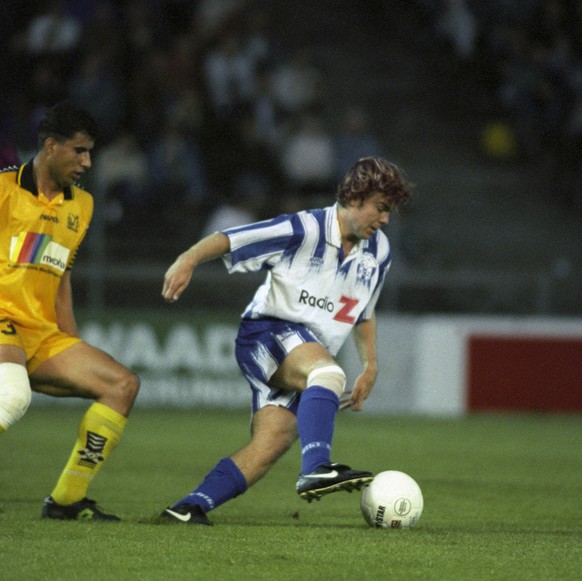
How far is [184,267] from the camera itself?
5609 millimetres

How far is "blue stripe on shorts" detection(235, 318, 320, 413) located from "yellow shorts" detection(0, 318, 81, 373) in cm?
83

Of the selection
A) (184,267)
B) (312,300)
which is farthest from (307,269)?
(184,267)

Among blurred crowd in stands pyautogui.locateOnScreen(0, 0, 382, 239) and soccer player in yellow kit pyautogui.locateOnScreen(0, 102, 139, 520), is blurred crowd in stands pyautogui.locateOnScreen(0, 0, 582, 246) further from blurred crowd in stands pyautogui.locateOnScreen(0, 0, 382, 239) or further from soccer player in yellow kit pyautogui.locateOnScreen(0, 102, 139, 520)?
soccer player in yellow kit pyautogui.locateOnScreen(0, 102, 139, 520)

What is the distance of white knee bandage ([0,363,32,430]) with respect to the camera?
19.0 feet

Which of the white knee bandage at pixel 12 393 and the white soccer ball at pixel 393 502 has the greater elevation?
the white knee bandage at pixel 12 393

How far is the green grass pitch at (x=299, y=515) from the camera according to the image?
4750 mm

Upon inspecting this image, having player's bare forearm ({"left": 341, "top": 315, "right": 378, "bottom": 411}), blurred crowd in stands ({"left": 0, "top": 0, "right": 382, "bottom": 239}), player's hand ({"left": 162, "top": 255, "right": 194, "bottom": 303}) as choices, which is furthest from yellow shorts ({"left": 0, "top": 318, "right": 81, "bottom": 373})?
blurred crowd in stands ({"left": 0, "top": 0, "right": 382, "bottom": 239})

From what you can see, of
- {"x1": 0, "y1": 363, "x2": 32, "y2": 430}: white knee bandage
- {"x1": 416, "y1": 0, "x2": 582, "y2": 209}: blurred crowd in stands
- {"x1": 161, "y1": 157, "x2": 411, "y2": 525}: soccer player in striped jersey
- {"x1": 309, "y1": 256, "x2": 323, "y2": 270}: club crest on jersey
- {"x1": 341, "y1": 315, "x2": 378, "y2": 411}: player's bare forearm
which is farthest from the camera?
{"x1": 416, "y1": 0, "x2": 582, "y2": 209}: blurred crowd in stands

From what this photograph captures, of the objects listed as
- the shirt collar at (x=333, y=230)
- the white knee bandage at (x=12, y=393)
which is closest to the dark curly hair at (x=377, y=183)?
the shirt collar at (x=333, y=230)

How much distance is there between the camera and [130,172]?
1384cm

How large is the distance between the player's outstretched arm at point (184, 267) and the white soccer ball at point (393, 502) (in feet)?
4.07

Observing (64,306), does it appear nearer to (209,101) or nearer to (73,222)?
(73,222)

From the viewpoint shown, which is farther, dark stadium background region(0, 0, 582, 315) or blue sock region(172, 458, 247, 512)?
dark stadium background region(0, 0, 582, 315)

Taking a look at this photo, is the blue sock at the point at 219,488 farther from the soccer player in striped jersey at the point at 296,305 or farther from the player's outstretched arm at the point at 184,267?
the player's outstretched arm at the point at 184,267
